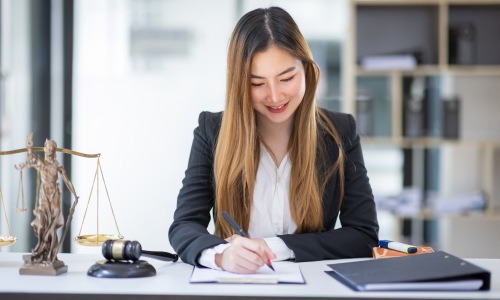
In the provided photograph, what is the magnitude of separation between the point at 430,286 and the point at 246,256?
0.37 metres

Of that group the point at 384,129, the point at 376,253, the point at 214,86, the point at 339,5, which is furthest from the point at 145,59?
the point at 376,253

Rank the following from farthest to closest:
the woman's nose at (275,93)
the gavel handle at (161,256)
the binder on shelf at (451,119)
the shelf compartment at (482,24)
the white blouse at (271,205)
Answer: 1. the shelf compartment at (482,24)
2. the binder on shelf at (451,119)
3. the white blouse at (271,205)
4. the woman's nose at (275,93)
5. the gavel handle at (161,256)

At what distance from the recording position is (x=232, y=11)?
11.5 ft

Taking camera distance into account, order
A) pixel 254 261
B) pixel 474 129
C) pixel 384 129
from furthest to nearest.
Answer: pixel 384 129 < pixel 474 129 < pixel 254 261

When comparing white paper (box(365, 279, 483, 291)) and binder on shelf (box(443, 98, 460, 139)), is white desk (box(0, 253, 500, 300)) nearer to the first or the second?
white paper (box(365, 279, 483, 291))

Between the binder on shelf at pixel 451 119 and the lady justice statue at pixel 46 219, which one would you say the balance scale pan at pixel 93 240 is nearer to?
the lady justice statue at pixel 46 219

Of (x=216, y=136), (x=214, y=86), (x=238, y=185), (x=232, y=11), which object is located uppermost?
(x=232, y=11)

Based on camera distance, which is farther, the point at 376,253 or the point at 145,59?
the point at 145,59

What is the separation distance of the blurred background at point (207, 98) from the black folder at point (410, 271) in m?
2.03

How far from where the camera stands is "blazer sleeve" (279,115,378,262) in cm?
120

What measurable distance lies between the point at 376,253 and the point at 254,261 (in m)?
0.41

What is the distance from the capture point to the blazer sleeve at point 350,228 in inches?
47.4

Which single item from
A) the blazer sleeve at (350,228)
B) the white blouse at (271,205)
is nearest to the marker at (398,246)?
the blazer sleeve at (350,228)

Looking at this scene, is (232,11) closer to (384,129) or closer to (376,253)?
(384,129)
